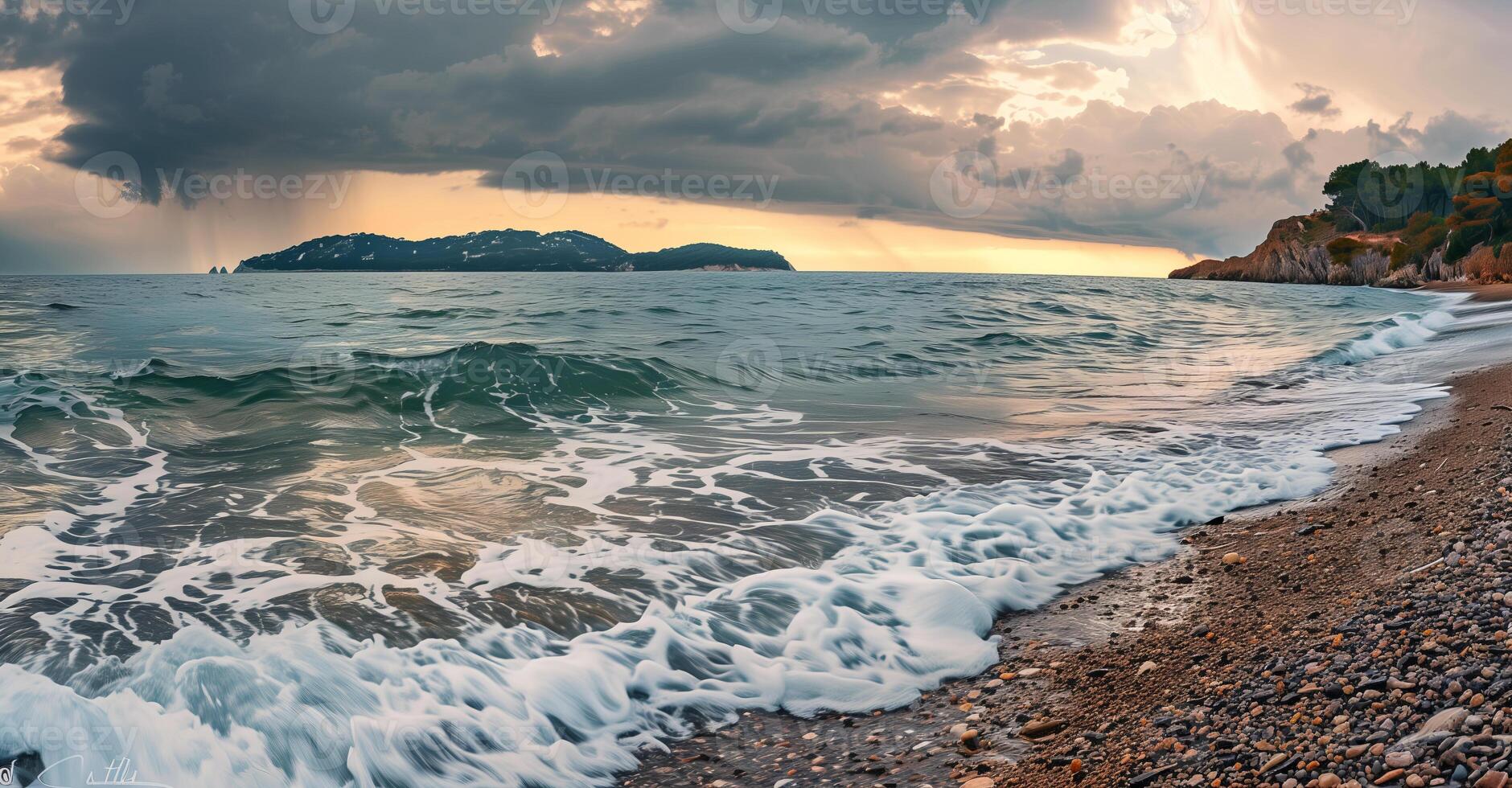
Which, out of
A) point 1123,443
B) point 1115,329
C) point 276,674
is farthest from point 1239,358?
point 276,674

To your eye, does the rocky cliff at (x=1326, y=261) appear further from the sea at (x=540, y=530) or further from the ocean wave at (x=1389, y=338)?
the sea at (x=540, y=530)

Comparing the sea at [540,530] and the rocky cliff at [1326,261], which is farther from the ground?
the rocky cliff at [1326,261]

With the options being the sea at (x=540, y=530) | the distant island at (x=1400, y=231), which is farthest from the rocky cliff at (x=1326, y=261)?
the sea at (x=540, y=530)

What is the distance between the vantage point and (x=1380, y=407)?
39.4 ft

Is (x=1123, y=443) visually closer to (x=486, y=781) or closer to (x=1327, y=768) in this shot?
(x=1327, y=768)

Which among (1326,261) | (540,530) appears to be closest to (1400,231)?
(1326,261)

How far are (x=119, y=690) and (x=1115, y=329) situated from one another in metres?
29.5

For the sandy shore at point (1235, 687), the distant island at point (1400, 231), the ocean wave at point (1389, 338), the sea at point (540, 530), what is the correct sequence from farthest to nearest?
the distant island at point (1400, 231)
the ocean wave at point (1389, 338)
the sea at point (540, 530)
the sandy shore at point (1235, 687)

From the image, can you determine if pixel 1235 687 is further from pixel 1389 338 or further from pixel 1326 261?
pixel 1326 261

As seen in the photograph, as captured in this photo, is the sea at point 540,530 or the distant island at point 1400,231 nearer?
the sea at point 540,530

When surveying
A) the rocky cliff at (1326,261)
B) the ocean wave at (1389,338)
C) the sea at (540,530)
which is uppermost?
the rocky cliff at (1326,261)

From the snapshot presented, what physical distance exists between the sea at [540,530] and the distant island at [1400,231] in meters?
54.7

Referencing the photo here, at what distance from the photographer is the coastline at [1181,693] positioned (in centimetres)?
315

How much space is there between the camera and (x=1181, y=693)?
3.97m
